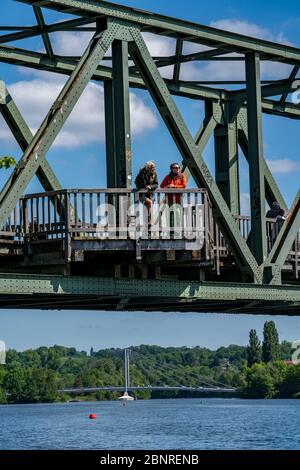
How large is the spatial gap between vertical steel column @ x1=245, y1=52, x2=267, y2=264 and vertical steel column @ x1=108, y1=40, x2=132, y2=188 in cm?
440

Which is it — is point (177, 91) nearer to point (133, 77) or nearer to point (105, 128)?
point (133, 77)

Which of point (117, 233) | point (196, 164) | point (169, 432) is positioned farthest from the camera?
point (169, 432)

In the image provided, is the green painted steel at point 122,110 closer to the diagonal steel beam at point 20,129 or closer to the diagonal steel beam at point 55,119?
the diagonal steel beam at point 55,119

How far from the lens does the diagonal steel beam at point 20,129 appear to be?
88.8ft

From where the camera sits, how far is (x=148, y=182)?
2461 centimetres

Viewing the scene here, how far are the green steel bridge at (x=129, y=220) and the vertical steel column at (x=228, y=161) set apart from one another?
2243 millimetres

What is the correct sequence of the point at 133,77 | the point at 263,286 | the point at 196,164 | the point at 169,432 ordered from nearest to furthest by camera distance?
the point at 196,164 < the point at 263,286 < the point at 133,77 < the point at 169,432

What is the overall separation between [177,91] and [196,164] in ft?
23.8

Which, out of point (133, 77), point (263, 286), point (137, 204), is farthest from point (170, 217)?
point (133, 77)

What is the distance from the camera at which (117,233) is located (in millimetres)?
24078

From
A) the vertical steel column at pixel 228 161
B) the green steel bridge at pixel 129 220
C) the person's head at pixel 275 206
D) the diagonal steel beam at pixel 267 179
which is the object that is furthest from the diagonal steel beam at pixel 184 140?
the vertical steel column at pixel 228 161

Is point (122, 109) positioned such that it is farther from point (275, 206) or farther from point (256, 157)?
point (275, 206)

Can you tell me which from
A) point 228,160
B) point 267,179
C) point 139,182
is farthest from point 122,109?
point 228,160

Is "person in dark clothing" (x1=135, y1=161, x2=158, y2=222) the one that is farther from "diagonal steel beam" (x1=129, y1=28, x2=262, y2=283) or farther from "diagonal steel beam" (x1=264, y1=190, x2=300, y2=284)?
"diagonal steel beam" (x1=264, y1=190, x2=300, y2=284)
